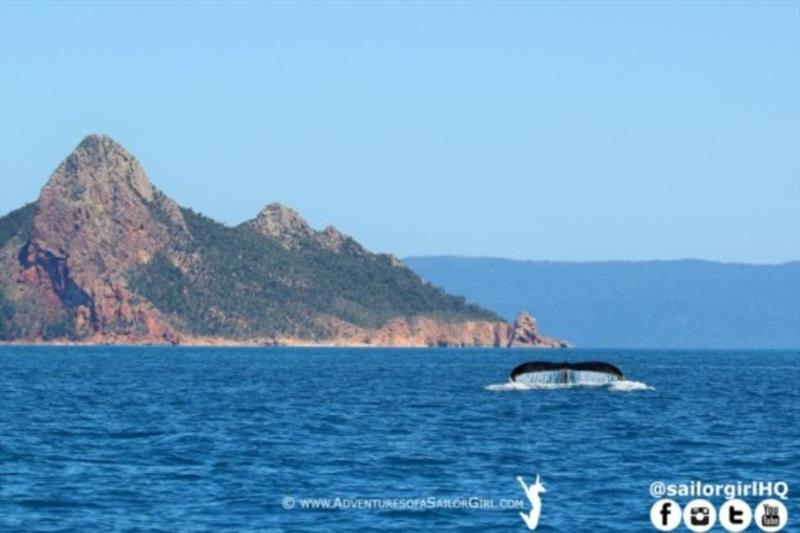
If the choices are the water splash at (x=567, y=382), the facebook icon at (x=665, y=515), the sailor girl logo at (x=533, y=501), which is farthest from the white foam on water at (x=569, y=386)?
the facebook icon at (x=665, y=515)

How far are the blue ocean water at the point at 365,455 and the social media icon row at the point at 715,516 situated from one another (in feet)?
1.90

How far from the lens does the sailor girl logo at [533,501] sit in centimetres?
5281

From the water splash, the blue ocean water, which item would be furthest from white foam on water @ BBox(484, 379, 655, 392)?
the blue ocean water

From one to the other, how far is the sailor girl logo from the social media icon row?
10.9 ft

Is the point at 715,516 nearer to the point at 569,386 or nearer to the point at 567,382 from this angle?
the point at 569,386

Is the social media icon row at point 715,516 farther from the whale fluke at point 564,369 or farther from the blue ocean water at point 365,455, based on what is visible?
the whale fluke at point 564,369

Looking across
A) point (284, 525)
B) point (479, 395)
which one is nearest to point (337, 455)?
point (284, 525)

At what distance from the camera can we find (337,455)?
7288cm

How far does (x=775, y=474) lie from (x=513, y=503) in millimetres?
13749

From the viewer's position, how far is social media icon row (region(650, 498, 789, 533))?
50906 mm

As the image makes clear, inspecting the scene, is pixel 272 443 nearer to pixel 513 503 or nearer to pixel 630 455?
pixel 630 455

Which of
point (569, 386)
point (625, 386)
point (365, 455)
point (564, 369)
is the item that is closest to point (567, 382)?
point (564, 369)

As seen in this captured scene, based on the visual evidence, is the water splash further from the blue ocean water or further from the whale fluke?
the blue ocean water

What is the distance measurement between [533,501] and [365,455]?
16968 mm
